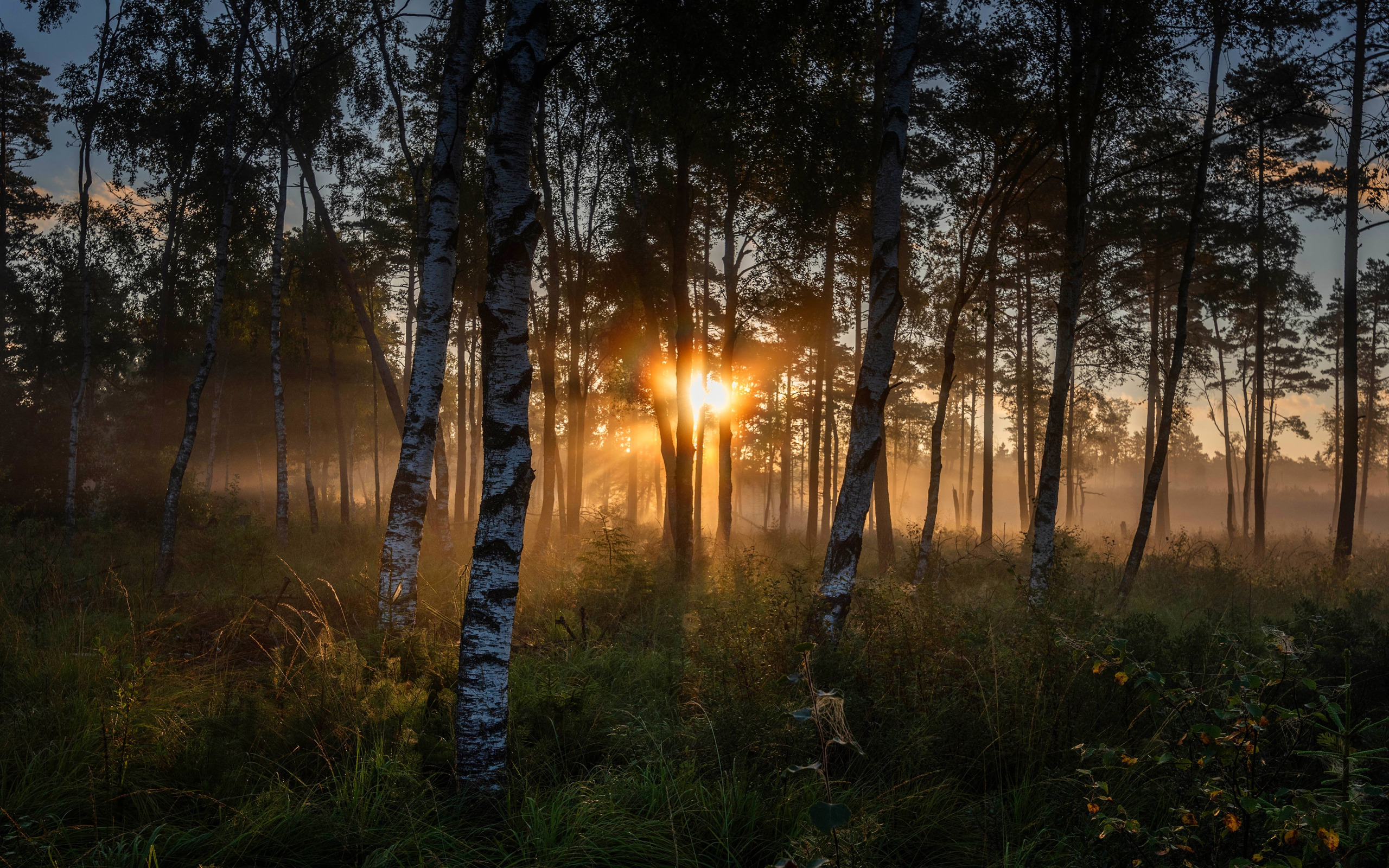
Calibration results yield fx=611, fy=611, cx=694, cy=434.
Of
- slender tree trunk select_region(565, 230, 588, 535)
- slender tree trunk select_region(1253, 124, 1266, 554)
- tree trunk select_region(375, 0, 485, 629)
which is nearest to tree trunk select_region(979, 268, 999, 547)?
slender tree trunk select_region(1253, 124, 1266, 554)

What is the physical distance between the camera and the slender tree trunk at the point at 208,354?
30.5ft

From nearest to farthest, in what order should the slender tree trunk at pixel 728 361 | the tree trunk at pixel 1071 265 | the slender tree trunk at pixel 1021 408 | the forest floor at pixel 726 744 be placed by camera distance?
the forest floor at pixel 726 744
the tree trunk at pixel 1071 265
the slender tree trunk at pixel 728 361
the slender tree trunk at pixel 1021 408

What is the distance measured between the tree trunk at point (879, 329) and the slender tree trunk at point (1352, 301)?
44.1 feet

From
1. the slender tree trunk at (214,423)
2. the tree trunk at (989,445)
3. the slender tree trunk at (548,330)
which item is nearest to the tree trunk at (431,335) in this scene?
the slender tree trunk at (548,330)

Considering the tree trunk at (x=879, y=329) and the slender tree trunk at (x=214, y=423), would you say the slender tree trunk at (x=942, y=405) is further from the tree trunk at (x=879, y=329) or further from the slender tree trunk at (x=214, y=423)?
the slender tree trunk at (x=214, y=423)

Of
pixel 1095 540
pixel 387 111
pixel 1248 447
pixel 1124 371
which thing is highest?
pixel 387 111

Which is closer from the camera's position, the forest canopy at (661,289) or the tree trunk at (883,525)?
the forest canopy at (661,289)

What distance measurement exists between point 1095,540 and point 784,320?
53.3ft

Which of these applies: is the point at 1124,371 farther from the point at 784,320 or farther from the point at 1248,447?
the point at 784,320

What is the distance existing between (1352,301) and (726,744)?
747 inches

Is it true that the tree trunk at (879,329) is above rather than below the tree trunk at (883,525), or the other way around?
above

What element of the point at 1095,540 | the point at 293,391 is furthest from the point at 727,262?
the point at 293,391

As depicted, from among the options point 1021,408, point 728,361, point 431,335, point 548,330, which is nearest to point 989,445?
point 1021,408

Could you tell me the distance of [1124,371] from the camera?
20.3 metres
